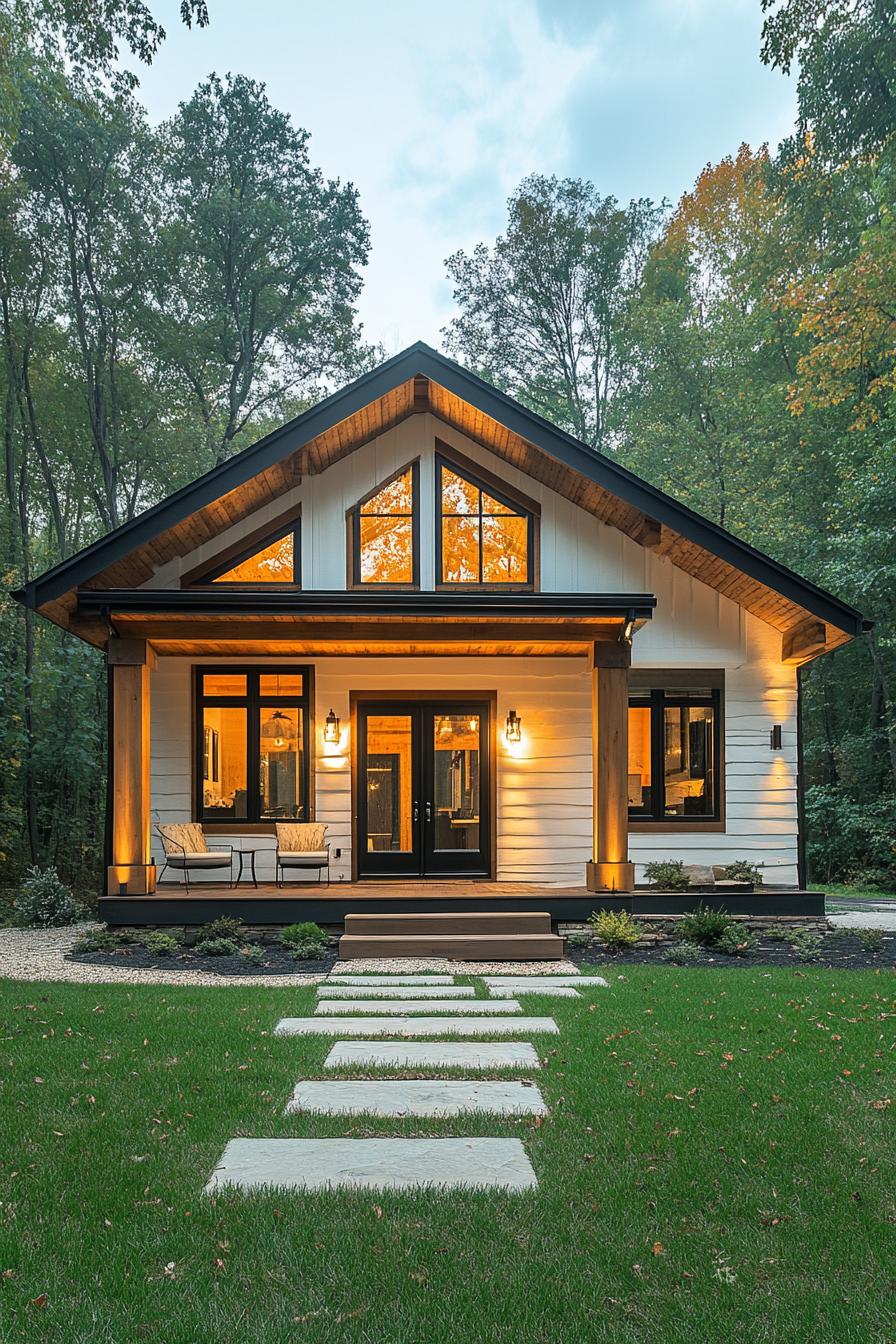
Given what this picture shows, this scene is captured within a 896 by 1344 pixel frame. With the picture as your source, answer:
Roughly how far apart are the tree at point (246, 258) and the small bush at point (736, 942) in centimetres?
1362

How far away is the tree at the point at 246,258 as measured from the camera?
18281 mm

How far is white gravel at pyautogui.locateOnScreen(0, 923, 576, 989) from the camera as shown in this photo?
724cm

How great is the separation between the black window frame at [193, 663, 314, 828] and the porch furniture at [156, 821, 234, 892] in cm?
48

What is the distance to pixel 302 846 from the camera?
10.5 metres

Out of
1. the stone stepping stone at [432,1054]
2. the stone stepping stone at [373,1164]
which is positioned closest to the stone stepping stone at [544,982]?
the stone stepping stone at [432,1054]

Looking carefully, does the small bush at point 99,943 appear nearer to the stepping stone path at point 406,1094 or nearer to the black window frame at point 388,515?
the stepping stone path at point 406,1094

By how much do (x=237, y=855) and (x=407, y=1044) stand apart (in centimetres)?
596

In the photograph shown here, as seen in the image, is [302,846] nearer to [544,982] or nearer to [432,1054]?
[544,982]

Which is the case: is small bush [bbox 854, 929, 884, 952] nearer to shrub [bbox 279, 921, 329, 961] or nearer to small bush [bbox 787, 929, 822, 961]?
small bush [bbox 787, 929, 822, 961]

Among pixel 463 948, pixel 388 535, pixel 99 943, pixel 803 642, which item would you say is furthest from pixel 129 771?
pixel 803 642

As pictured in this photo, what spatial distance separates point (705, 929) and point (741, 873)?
1792 mm

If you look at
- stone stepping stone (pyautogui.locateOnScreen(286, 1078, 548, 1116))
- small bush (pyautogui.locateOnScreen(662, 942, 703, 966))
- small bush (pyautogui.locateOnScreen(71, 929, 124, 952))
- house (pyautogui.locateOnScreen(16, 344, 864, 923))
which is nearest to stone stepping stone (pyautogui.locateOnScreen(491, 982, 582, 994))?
small bush (pyautogui.locateOnScreen(662, 942, 703, 966))

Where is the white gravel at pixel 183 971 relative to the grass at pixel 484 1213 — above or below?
below

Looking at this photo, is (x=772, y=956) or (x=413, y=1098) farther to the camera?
(x=772, y=956)
